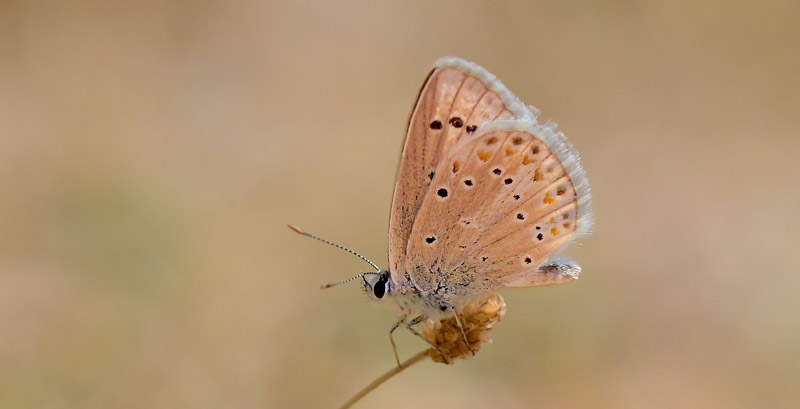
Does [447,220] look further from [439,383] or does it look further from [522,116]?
[439,383]

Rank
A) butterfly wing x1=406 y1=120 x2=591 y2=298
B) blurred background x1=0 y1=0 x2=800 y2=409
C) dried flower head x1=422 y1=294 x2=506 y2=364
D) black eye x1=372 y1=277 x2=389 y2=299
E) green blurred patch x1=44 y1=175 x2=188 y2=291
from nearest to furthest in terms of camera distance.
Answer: dried flower head x1=422 y1=294 x2=506 y2=364 < butterfly wing x1=406 y1=120 x2=591 y2=298 < black eye x1=372 y1=277 x2=389 y2=299 < blurred background x1=0 y1=0 x2=800 y2=409 < green blurred patch x1=44 y1=175 x2=188 y2=291

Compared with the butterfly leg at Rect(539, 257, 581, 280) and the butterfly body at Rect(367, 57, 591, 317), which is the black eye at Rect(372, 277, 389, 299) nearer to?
the butterfly body at Rect(367, 57, 591, 317)

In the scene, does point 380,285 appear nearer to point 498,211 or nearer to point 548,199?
point 498,211

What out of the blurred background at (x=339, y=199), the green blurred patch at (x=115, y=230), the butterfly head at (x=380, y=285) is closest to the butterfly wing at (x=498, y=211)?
the butterfly head at (x=380, y=285)

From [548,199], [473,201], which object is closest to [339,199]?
[473,201]

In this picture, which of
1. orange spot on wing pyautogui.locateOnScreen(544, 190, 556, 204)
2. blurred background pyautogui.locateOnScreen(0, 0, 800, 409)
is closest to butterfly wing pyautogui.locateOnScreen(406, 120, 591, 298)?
orange spot on wing pyautogui.locateOnScreen(544, 190, 556, 204)

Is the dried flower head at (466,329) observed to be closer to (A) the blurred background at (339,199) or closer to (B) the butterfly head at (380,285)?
(B) the butterfly head at (380,285)

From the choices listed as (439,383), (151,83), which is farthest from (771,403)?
(151,83)
